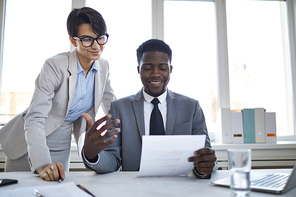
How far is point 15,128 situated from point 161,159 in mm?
1162

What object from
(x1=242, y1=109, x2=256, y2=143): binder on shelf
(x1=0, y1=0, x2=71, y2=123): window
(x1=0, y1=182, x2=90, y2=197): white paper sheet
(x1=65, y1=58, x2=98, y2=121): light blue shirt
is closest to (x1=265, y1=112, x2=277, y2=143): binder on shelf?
(x1=242, y1=109, x2=256, y2=143): binder on shelf

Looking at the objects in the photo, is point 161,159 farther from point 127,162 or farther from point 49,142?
point 49,142

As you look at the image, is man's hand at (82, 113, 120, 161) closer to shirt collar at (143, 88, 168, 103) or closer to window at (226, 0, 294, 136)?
shirt collar at (143, 88, 168, 103)

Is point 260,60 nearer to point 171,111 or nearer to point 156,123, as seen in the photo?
point 171,111

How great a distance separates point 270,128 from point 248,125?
0.77ft

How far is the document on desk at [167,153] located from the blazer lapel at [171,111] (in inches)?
16.3

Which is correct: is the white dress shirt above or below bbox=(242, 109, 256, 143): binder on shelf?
above


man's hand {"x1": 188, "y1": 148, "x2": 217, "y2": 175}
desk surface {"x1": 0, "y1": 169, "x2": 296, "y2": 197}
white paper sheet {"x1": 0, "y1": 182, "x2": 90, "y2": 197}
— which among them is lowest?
desk surface {"x1": 0, "y1": 169, "x2": 296, "y2": 197}

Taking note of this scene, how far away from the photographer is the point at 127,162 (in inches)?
55.6

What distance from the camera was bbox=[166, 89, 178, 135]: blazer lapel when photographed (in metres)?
1.42

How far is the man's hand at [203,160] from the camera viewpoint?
0.99 meters

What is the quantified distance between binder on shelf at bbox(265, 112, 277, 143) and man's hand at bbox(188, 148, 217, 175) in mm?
1721

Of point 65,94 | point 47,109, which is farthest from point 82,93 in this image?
point 47,109

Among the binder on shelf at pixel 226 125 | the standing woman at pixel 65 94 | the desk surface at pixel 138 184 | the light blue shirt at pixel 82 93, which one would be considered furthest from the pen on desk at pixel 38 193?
the binder on shelf at pixel 226 125
